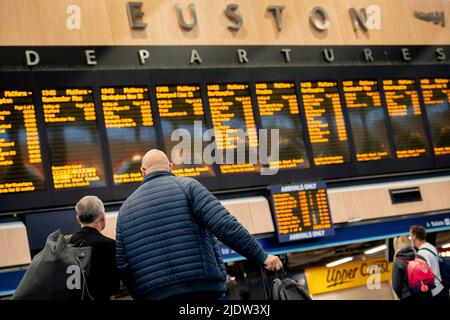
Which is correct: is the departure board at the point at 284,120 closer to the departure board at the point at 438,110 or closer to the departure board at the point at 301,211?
the departure board at the point at 301,211

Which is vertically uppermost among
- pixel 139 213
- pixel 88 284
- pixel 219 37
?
pixel 219 37

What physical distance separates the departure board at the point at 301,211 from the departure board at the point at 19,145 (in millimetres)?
2813

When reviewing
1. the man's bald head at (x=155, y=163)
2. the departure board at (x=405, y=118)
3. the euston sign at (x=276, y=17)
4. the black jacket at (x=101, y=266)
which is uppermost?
the euston sign at (x=276, y=17)

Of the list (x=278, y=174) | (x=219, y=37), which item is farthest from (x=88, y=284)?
(x=219, y=37)

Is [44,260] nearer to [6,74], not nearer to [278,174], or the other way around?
[6,74]

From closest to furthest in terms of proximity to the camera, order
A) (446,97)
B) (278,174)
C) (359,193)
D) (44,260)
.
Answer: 1. (44,260)
2. (278,174)
3. (359,193)
4. (446,97)

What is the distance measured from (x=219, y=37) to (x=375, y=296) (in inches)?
196

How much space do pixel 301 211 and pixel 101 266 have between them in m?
4.92

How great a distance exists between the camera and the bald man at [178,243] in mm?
4211

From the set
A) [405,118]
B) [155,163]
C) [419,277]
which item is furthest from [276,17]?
[155,163]

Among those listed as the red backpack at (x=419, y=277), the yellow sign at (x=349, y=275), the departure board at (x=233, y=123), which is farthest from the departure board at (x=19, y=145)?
the yellow sign at (x=349, y=275)

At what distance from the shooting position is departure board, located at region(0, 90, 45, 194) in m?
7.55

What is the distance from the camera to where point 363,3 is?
10.5 m

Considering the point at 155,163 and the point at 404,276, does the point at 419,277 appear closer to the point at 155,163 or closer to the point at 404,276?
the point at 404,276
